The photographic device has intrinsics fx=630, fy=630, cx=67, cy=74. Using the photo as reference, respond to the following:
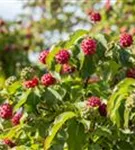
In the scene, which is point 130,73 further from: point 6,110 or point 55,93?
point 6,110

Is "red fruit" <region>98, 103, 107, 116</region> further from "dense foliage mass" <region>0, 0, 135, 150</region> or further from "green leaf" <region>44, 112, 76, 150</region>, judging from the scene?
"green leaf" <region>44, 112, 76, 150</region>

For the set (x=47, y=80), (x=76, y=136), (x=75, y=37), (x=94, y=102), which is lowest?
(x=76, y=136)

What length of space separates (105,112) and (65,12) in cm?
843

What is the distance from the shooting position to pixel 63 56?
2748 millimetres

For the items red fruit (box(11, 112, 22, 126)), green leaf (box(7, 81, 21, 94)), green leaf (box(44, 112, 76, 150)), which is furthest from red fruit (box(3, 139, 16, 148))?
green leaf (box(44, 112, 76, 150))

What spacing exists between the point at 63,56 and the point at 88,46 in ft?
0.43

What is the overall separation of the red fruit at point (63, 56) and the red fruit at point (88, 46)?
8 centimetres

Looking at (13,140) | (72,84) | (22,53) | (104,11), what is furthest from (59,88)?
(22,53)

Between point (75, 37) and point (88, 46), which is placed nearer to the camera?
point (88, 46)

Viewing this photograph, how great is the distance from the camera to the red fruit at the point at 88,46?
2.69 meters

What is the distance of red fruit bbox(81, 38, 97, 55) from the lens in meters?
2.69

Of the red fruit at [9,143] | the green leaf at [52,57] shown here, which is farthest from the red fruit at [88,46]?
the red fruit at [9,143]

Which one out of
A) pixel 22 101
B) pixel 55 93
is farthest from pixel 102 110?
pixel 22 101

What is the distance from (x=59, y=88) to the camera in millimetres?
2764
